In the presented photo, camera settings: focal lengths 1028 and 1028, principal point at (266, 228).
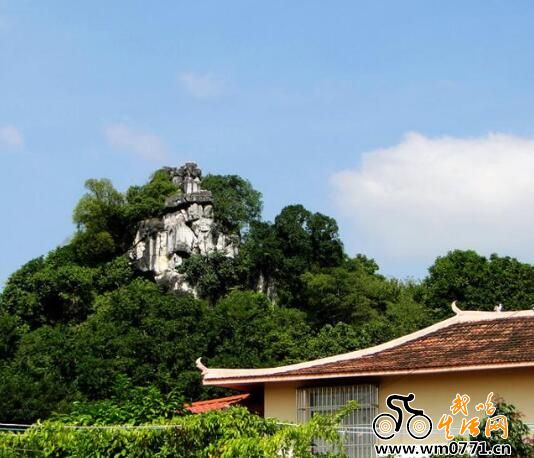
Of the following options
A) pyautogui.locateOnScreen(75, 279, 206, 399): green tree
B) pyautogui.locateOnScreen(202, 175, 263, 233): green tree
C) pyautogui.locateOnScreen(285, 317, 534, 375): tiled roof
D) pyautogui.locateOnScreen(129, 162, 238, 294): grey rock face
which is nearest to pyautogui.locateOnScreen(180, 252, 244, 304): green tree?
pyautogui.locateOnScreen(129, 162, 238, 294): grey rock face

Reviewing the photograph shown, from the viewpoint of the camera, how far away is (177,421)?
1133cm

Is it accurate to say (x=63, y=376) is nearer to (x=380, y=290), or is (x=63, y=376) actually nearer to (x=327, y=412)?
(x=327, y=412)

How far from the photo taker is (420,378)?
12.9 m

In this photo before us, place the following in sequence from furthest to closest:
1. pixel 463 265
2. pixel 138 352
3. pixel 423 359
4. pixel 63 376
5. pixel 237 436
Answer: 1. pixel 463 265
2. pixel 138 352
3. pixel 63 376
4. pixel 423 359
5. pixel 237 436

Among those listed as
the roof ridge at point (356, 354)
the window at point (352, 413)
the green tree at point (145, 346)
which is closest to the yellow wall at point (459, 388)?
the window at point (352, 413)

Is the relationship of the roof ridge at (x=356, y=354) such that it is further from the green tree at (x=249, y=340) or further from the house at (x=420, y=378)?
the green tree at (x=249, y=340)

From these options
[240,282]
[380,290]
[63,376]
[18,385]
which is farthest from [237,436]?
[240,282]

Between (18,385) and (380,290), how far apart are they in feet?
91.2

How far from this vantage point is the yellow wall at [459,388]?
12.2 meters

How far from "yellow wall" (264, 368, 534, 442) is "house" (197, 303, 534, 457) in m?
0.01

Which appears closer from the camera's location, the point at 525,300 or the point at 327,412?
the point at 327,412

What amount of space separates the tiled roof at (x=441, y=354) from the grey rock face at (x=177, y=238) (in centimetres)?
4496

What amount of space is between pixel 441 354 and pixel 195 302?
23.5 m

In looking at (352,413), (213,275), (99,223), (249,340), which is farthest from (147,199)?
(352,413)
